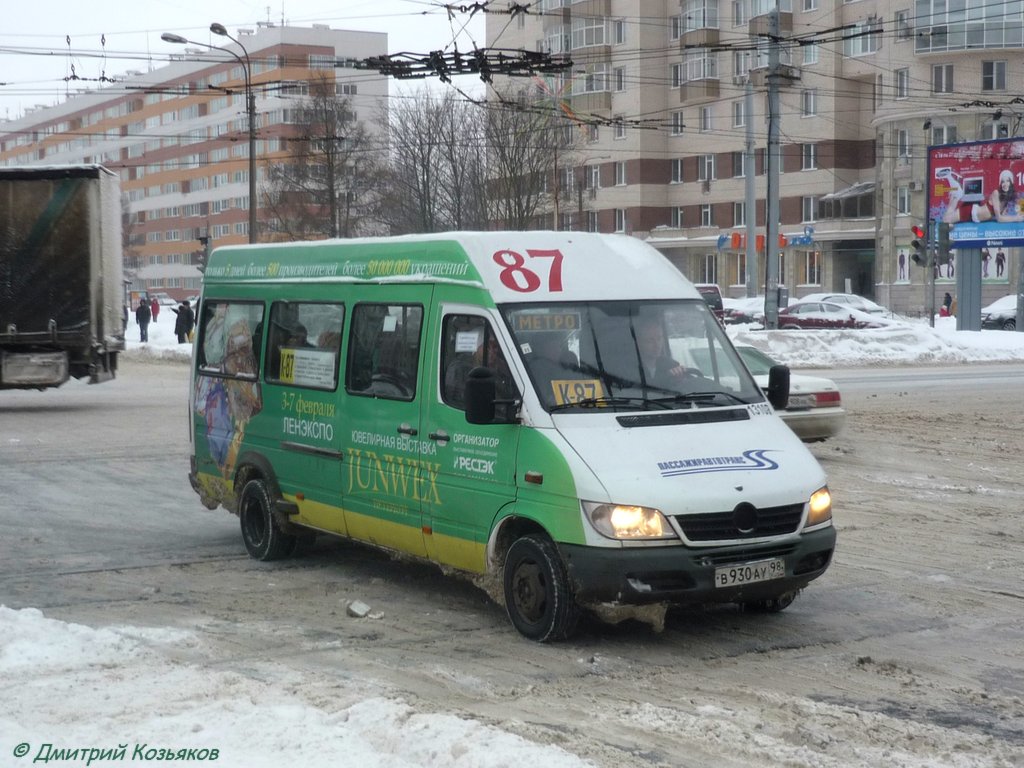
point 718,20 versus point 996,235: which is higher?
point 718,20

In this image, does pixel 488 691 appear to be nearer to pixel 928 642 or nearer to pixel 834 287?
pixel 928 642

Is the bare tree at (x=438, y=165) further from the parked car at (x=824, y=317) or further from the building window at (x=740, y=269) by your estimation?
the building window at (x=740, y=269)

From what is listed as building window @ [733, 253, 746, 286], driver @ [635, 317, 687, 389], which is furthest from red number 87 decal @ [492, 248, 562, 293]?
building window @ [733, 253, 746, 286]

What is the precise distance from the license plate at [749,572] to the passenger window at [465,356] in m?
1.50

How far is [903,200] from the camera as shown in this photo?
67.1m

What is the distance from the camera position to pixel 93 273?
67.2ft

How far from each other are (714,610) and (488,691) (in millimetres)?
2196

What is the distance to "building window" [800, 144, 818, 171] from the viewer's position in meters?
71.1

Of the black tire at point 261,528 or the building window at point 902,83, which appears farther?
the building window at point 902,83

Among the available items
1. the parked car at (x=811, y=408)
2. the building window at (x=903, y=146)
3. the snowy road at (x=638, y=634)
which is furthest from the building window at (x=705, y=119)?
the snowy road at (x=638, y=634)

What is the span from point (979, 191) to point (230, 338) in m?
38.5

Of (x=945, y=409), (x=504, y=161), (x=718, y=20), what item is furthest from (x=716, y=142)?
(x=945, y=409)

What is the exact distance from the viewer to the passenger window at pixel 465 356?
7.53 m

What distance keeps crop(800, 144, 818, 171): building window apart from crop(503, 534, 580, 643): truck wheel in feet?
219
